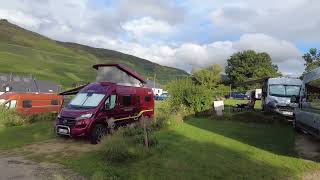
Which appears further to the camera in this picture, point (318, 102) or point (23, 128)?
point (23, 128)

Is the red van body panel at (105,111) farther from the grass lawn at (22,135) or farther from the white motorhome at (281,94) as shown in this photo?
the white motorhome at (281,94)

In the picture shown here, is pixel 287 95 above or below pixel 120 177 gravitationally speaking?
above

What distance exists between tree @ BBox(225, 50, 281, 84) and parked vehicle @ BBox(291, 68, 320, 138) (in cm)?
8850

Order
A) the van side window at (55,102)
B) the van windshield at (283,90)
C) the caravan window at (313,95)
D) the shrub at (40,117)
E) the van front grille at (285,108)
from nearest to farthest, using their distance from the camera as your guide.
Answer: the caravan window at (313,95)
the van front grille at (285,108)
the shrub at (40,117)
the van windshield at (283,90)
the van side window at (55,102)

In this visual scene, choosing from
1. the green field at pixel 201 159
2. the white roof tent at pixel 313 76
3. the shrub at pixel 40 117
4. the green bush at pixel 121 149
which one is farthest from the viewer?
the shrub at pixel 40 117

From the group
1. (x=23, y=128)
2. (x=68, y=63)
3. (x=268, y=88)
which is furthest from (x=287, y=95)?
(x=68, y=63)

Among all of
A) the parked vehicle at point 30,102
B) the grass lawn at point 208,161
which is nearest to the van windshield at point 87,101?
the grass lawn at point 208,161

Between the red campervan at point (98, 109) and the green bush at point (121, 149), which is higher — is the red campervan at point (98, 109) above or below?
above

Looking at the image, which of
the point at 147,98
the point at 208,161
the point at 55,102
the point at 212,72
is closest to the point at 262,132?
the point at 147,98

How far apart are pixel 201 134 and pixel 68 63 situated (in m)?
165

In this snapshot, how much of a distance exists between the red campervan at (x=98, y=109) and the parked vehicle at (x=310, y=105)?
7.08m

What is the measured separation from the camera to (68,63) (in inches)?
6924

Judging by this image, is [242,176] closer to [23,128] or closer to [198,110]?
[23,128]

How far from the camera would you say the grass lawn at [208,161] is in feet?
30.5
